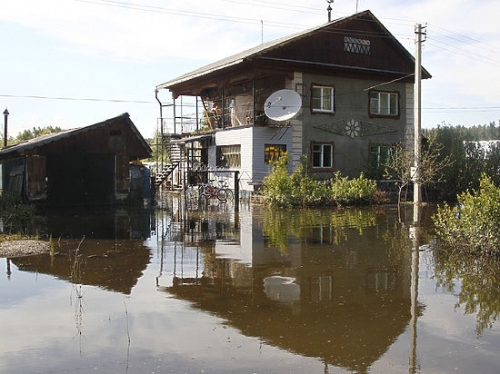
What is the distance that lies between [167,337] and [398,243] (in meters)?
8.19

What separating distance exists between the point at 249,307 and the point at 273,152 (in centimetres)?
1998

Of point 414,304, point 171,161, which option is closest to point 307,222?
point 414,304

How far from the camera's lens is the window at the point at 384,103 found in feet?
99.2

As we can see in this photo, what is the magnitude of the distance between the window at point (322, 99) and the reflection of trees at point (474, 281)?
17230 mm

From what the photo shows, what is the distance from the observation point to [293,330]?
694 centimetres

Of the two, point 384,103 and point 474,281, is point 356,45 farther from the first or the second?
point 474,281

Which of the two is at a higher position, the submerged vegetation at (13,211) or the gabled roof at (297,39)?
the gabled roof at (297,39)

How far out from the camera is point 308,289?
8.93 m

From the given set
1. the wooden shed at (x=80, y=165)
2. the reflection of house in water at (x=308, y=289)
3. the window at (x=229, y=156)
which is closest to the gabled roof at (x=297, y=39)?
the window at (x=229, y=156)

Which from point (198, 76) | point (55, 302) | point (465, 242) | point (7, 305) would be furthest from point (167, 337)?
point (198, 76)

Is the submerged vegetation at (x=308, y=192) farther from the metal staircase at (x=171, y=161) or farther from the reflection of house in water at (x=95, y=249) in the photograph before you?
the metal staircase at (x=171, y=161)

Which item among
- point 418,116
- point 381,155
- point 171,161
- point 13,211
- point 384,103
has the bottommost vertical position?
point 13,211

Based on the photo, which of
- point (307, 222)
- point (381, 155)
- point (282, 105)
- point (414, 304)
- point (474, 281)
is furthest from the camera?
point (381, 155)

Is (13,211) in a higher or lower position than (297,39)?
lower
